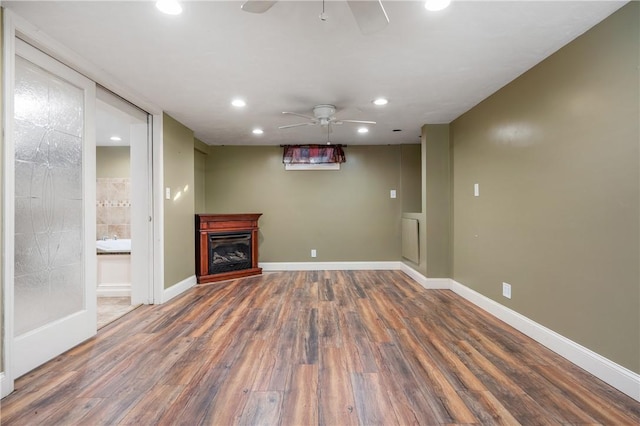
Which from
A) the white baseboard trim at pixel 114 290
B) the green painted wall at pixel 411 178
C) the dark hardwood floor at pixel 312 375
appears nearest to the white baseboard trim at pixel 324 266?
the green painted wall at pixel 411 178

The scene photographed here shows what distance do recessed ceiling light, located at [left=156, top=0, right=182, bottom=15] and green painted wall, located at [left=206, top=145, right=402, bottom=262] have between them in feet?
11.9

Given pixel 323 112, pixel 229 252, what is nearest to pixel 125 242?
pixel 229 252

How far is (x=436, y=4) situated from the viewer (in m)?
1.62

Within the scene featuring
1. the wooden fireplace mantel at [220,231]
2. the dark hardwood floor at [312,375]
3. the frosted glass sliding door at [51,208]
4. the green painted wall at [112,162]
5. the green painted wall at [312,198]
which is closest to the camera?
the dark hardwood floor at [312,375]

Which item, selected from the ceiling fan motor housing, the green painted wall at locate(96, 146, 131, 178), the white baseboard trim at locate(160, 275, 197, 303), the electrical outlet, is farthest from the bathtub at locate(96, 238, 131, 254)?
the electrical outlet

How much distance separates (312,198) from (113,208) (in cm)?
357

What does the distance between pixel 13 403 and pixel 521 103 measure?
13.6 ft

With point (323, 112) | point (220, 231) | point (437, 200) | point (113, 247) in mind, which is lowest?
point (113, 247)

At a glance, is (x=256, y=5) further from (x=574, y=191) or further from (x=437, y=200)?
(x=437, y=200)

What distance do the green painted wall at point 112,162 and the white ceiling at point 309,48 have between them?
2.66 metres

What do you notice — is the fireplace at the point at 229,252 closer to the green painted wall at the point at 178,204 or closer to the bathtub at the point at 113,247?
the green painted wall at the point at 178,204

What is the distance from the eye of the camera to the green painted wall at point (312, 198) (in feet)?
17.5

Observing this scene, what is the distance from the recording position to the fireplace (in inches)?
177

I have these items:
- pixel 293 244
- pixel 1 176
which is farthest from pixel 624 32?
pixel 293 244
